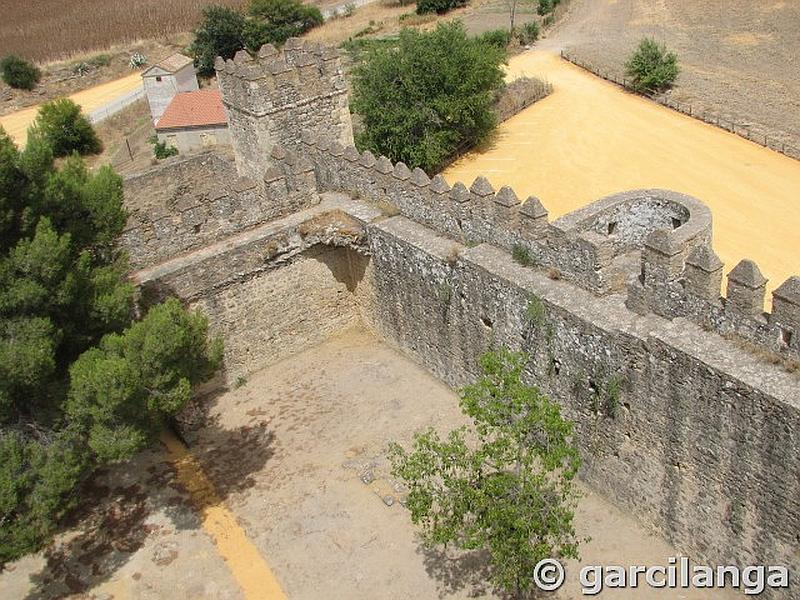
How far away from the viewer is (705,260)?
927 cm

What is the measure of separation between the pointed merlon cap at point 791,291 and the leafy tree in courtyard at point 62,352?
7.16 m

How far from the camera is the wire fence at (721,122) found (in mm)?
20875

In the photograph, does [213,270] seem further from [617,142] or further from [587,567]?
[617,142]

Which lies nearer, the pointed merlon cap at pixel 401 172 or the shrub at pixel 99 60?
the pointed merlon cap at pixel 401 172

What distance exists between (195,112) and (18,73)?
909 inches

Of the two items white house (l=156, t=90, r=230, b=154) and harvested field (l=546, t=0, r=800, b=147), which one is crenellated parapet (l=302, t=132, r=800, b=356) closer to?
harvested field (l=546, t=0, r=800, b=147)

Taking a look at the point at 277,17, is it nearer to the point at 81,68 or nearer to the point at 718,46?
the point at 81,68

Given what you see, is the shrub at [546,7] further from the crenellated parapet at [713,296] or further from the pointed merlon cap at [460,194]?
the crenellated parapet at [713,296]

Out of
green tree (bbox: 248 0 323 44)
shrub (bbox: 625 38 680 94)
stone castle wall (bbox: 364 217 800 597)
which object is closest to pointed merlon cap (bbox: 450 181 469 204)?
stone castle wall (bbox: 364 217 800 597)

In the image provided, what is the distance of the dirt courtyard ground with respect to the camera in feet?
34.7

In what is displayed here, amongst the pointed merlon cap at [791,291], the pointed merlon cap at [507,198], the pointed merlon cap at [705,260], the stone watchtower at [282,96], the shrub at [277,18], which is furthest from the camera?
the shrub at [277,18]

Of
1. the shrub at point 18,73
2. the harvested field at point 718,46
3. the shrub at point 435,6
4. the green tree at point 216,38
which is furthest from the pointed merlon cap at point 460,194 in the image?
the shrub at point 18,73

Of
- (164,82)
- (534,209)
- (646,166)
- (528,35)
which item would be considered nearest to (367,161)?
(534,209)

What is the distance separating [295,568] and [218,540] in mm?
1370
